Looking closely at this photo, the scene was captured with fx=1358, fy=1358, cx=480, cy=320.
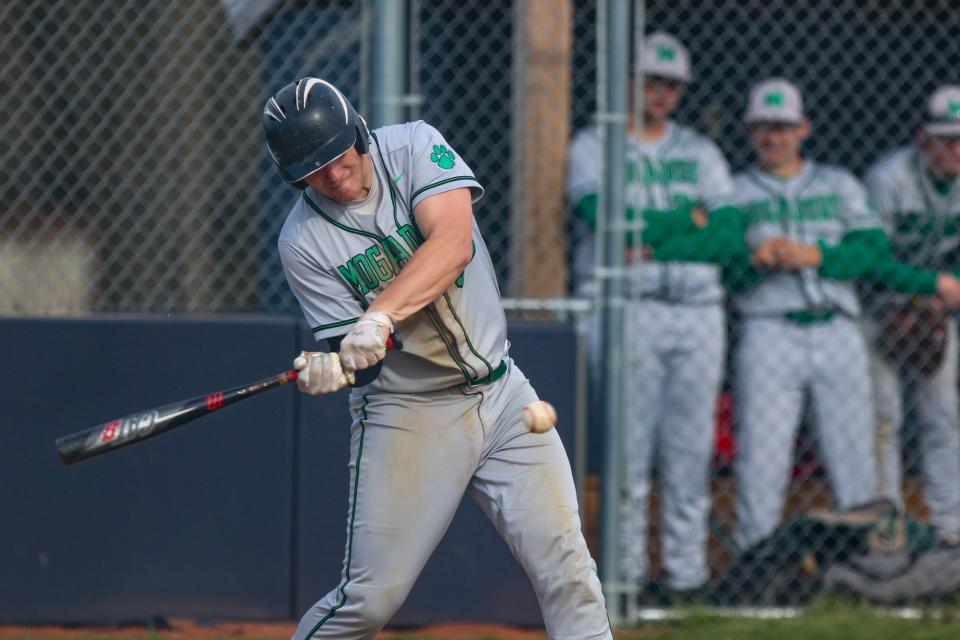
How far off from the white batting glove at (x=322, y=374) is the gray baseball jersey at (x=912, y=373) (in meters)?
3.29

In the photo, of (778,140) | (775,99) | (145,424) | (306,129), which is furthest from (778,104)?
(145,424)

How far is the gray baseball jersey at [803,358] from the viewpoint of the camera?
5777mm

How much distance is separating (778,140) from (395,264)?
2743mm

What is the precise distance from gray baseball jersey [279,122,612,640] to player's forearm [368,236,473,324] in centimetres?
17

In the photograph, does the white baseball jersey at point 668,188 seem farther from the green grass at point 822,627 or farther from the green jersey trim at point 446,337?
the green jersey trim at point 446,337

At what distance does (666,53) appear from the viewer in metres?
5.80

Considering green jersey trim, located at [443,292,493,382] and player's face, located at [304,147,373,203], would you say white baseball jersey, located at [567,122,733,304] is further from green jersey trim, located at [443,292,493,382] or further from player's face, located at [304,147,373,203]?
player's face, located at [304,147,373,203]

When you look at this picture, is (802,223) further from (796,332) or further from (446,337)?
(446,337)

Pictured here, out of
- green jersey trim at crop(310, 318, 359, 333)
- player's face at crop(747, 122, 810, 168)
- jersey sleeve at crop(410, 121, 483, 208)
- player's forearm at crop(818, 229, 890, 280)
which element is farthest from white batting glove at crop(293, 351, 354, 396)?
player's face at crop(747, 122, 810, 168)

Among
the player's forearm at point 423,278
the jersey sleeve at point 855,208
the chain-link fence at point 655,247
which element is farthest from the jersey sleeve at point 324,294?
the jersey sleeve at point 855,208

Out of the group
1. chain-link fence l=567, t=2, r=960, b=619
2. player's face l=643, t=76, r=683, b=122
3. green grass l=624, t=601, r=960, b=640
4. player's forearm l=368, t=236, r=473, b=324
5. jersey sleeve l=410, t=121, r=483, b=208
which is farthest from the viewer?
player's face l=643, t=76, r=683, b=122

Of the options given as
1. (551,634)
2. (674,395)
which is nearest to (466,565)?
(674,395)

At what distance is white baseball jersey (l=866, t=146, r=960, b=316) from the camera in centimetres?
600

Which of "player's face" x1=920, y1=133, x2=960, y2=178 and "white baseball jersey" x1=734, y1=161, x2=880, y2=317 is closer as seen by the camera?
"white baseball jersey" x1=734, y1=161, x2=880, y2=317
